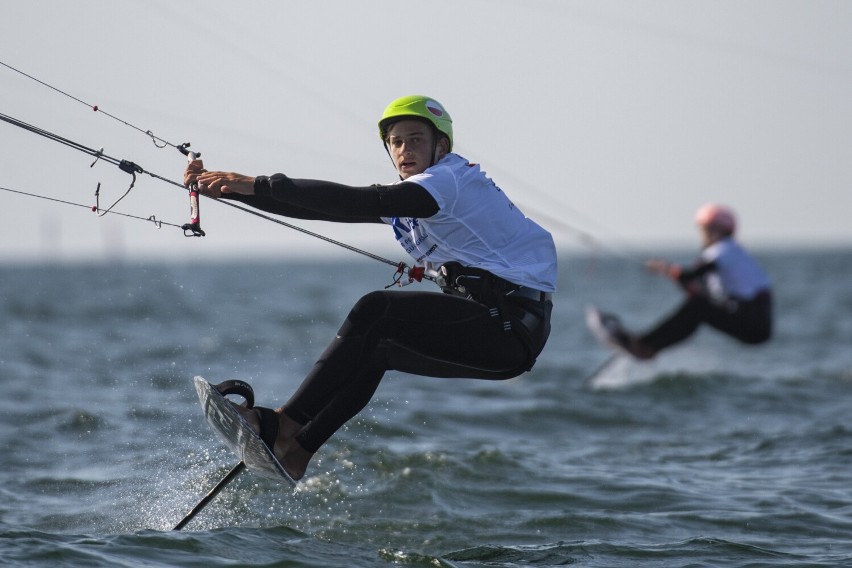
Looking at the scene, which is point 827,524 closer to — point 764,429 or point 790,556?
point 790,556

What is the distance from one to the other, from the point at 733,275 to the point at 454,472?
5.85m

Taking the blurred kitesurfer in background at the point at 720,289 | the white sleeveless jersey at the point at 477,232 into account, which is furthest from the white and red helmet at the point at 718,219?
the white sleeveless jersey at the point at 477,232

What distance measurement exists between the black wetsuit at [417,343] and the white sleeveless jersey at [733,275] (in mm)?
7967

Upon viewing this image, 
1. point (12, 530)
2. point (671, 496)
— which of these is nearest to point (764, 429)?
point (671, 496)

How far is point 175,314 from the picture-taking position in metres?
29.5

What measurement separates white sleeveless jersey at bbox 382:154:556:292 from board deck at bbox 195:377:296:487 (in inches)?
43.7

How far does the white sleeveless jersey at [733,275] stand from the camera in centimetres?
1339

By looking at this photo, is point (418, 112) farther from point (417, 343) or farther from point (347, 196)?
point (417, 343)

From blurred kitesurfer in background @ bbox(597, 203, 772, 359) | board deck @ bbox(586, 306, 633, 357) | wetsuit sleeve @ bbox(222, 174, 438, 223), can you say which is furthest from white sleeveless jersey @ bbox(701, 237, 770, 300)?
wetsuit sleeve @ bbox(222, 174, 438, 223)

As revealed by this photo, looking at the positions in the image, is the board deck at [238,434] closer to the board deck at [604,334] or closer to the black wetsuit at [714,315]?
the black wetsuit at [714,315]

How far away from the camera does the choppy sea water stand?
6305 millimetres

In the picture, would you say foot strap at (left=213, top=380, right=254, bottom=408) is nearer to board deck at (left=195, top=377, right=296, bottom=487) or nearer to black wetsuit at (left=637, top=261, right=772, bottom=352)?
board deck at (left=195, top=377, right=296, bottom=487)

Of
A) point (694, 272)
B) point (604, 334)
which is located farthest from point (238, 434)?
point (604, 334)

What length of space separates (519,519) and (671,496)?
4.19 ft
